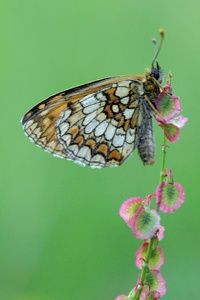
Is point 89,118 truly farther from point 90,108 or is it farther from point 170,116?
point 170,116

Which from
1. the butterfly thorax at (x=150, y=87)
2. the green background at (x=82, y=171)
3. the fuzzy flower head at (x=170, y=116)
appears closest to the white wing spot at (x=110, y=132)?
the butterfly thorax at (x=150, y=87)

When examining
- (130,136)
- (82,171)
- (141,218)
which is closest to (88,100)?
(130,136)

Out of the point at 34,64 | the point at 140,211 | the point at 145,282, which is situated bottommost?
the point at 145,282

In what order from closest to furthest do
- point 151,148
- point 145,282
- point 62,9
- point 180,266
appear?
point 145,282
point 151,148
point 180,266
point 62,9

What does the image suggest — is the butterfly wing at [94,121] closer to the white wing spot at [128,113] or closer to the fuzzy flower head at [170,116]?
the white wing spot at [128,113]

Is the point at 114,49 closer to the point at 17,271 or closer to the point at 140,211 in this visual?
the point at 17,271

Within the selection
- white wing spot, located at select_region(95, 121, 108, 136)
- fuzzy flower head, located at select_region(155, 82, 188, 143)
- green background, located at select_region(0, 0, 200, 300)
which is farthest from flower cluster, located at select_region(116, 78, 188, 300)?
green background, located at select_region(0, 0, 200, 300)

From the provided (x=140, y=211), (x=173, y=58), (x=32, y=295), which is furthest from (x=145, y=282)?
(x=173, y=58)
